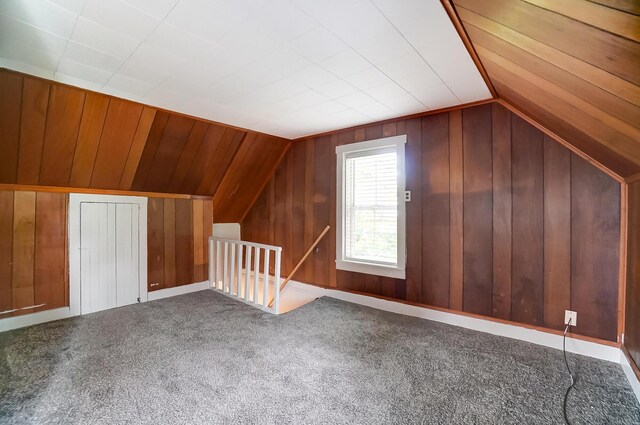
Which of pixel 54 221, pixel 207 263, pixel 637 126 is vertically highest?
pixel 637 126

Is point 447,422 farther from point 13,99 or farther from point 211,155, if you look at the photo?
point 13,99

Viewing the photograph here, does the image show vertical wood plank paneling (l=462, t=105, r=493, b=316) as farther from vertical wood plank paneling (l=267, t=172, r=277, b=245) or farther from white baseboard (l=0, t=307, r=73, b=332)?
white baseboard (l=0, t=307, r=73, b=332)

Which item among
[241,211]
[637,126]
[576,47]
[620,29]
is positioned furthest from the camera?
[241,211]

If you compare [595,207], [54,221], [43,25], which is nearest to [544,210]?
[595,207]

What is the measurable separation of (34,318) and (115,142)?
1.89m

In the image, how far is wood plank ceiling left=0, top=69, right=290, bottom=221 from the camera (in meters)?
2.28

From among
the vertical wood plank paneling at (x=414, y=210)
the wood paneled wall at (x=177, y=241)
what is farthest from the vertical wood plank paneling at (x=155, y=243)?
the vertical wood plank paneling at (x=414, y=210)

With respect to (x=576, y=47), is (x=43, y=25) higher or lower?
higher

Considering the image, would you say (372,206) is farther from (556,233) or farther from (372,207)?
(556,233)

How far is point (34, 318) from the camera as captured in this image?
275 centimetres

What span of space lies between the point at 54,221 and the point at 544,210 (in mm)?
4651

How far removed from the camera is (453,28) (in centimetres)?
156

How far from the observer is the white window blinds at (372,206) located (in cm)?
326

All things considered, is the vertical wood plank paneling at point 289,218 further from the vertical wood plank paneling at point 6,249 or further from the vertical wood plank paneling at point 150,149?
the vertical wood plank paneling at point 6,249
